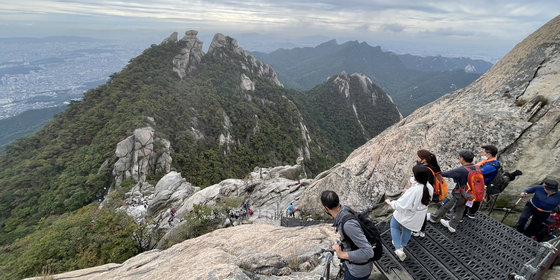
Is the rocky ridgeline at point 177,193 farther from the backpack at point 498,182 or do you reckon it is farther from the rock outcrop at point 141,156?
the backpack at point 498,182

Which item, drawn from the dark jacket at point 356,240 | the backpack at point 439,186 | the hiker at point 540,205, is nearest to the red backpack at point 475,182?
the backpack at point 439,186

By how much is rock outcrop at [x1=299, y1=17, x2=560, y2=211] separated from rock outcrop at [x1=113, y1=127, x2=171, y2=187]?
32311 millimetres

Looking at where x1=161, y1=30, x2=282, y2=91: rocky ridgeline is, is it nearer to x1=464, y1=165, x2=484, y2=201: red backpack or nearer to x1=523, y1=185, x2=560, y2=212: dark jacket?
x1=464, y1=165, x2=484, y2=201: red backpack

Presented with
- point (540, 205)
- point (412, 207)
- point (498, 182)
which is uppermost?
point (498, 182)

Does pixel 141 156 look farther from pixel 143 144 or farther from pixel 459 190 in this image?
pixel 459 190

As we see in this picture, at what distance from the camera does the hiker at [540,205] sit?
18.3ft

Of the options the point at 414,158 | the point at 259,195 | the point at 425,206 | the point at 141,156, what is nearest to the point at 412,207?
the point at 425,206

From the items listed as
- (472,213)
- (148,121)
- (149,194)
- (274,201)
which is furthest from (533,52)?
(148,121)

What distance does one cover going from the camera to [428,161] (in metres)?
5.33

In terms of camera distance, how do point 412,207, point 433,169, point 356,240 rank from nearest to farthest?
point 356,240 < point 412,207 < point 433,169

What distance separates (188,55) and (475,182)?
292 ft

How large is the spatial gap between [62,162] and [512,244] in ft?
162

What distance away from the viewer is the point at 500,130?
8281 mm

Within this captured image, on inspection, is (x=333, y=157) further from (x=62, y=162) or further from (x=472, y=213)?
(x=472, y=213)
